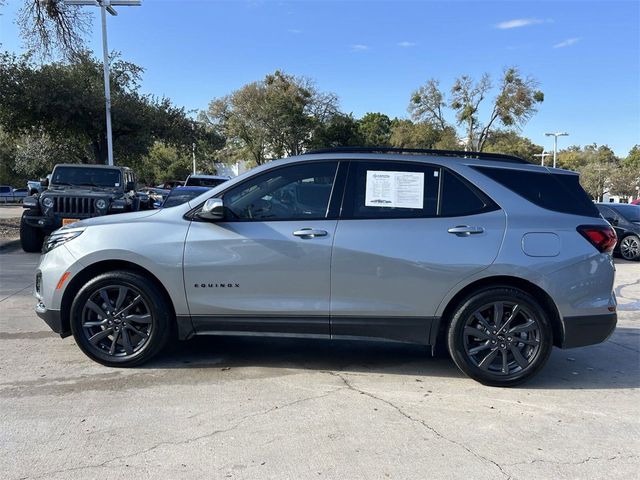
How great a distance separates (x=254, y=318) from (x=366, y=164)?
5.25ft

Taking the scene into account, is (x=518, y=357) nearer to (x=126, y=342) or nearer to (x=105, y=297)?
(x=126, y=342)

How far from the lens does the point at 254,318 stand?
4.29m

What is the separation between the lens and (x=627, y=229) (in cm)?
1259

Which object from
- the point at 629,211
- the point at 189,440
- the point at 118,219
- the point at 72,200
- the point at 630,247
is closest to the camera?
the point at 189,440

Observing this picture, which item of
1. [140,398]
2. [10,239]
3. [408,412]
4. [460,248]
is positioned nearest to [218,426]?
[140,398]

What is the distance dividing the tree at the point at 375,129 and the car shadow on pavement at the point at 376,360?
4233cm

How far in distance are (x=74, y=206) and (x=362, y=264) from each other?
323 inches

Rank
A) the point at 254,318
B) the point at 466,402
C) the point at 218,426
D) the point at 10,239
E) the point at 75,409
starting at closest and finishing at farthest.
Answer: the point at 218,426 → the point at 75,409 → the point at 466,402 → the point at 254,318 → the point at 10,239

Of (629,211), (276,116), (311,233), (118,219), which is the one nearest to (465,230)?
(311,233)

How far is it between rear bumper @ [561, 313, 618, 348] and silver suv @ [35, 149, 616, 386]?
1cm

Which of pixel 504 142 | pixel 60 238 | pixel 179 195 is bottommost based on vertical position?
pixel 60 238

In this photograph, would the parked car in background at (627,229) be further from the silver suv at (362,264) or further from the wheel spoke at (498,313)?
the wheel spoke at (498,313)

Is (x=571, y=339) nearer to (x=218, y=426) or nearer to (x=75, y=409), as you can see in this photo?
(x=218, y=426)

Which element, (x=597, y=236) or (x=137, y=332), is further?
(x=137, y=332)
